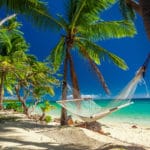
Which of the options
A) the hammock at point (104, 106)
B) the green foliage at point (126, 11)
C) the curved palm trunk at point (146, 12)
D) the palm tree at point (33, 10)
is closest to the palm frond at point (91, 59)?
the hammock at point (104, 106)

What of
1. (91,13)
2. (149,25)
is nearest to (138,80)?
(149,25)

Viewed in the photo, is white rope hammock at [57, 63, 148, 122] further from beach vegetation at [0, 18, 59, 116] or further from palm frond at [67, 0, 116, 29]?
palm frond at [67, 0, 116, 29]

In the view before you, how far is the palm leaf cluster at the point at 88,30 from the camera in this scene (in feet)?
35.1

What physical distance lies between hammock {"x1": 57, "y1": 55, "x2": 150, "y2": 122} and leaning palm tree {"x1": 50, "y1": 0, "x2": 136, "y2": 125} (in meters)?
0.62

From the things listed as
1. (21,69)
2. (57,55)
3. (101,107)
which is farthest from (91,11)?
(101,107)

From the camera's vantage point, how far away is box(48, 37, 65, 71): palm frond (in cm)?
1177

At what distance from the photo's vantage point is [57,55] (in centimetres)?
1217

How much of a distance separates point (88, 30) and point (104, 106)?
327cm

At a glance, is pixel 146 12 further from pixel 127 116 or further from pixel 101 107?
pixel 127 116

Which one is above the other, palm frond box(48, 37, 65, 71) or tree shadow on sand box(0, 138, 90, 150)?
palm frond box(48, 37, 65, 71)

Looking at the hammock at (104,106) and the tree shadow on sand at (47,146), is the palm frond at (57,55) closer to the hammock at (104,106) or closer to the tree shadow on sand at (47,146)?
the hammock at (104,106)

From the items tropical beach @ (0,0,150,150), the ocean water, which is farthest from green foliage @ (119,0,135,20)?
the ocean water

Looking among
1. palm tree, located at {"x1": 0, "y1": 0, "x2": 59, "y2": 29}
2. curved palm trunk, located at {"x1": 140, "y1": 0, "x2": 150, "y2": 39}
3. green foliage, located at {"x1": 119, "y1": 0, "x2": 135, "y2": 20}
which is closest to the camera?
curved palm trunk, located at {"x1": 140, "y1": 0, "x2": 150, "y2": 39}

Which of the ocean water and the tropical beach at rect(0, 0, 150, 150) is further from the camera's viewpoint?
the ocean water
